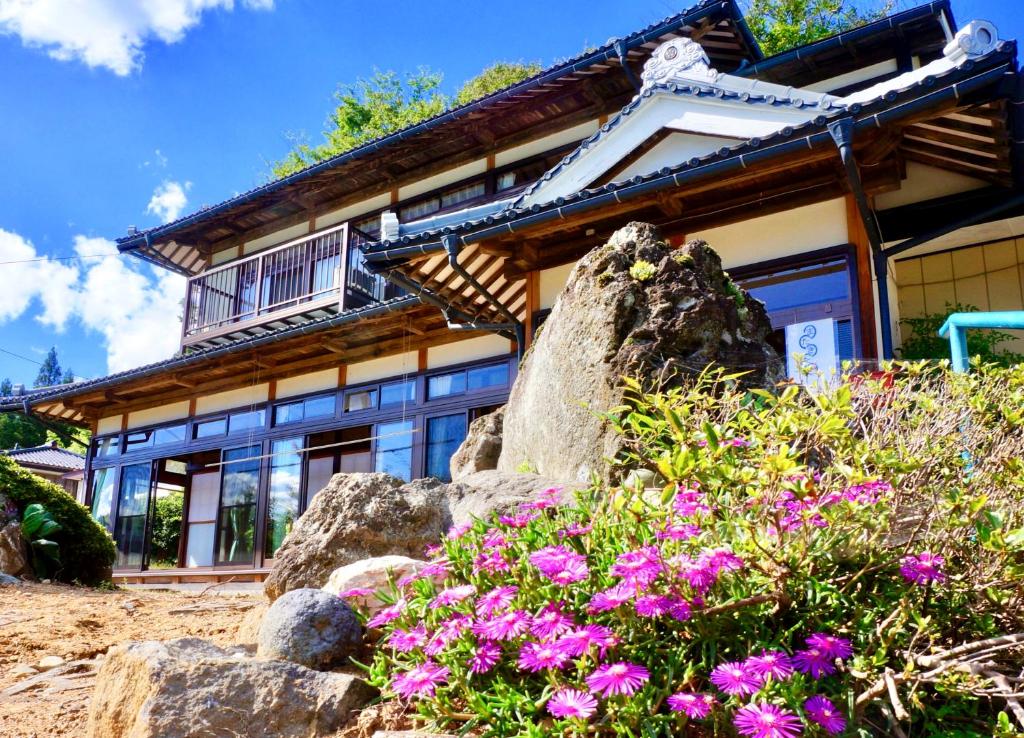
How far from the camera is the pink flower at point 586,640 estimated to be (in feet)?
6.11

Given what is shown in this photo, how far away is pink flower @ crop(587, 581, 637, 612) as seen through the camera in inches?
74.2

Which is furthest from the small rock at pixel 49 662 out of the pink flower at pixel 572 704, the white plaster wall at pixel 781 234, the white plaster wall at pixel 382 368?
the white plaster wall at pixel 382 368

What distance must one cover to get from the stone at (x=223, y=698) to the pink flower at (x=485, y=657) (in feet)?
2.11

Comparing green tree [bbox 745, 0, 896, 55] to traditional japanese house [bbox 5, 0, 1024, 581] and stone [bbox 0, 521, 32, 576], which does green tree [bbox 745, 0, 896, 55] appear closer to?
traditional japanese house [bbox 5, 0, 1024, 581]

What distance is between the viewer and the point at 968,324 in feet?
12.2

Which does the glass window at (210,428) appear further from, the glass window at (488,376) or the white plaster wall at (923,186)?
the white plaster wall at (923,186)

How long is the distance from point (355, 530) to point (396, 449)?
6299 millimetres

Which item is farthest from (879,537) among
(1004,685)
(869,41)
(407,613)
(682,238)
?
(869,41)

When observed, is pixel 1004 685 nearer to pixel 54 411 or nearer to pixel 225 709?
pixel 225 709

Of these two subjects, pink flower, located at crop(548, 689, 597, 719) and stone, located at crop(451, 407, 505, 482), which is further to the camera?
stone, located at crop(451, 407, 505, 482)

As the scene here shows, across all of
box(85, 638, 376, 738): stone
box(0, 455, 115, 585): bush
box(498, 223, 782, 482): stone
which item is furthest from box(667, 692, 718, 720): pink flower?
box(0, 455, 115, 585): bush

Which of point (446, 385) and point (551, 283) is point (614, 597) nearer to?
point (551, 283)

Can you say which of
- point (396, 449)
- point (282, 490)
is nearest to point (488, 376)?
point (396, 449)

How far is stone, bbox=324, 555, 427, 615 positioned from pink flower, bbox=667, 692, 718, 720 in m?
1.42
